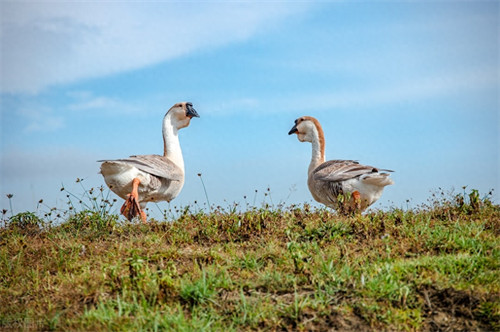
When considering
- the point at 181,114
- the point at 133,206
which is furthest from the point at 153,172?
the point at 181,114

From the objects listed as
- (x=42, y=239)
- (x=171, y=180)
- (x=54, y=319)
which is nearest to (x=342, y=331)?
(x=54, y=319)

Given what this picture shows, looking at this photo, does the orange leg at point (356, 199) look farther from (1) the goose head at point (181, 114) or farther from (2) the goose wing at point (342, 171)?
(1) the goose head at point (181, 114)

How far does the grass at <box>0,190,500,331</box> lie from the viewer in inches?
197

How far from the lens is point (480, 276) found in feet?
18.6

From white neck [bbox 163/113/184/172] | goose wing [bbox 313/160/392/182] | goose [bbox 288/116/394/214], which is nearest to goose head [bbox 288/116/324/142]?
goose [bbox 288/116/394/214]

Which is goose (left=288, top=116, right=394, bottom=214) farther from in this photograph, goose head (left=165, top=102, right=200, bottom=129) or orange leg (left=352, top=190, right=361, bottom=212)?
goose head (left=165, top=102, right=200, bottom=129)

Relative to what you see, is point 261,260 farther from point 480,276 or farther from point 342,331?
point 480,276

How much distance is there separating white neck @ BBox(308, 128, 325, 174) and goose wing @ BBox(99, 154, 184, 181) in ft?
9.81

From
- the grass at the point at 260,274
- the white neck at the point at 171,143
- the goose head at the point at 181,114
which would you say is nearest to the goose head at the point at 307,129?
the goose head at the point at 181,114

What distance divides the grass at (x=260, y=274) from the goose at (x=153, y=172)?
7.73 ft

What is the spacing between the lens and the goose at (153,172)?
35.2 ft

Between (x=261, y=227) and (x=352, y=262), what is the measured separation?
73.1 inches

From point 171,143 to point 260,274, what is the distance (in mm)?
7272

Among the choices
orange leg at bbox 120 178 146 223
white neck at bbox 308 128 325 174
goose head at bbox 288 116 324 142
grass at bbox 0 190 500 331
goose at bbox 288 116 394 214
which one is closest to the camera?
grass at bbox 0 190 500 331
